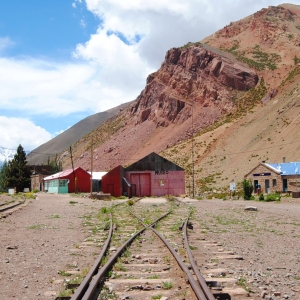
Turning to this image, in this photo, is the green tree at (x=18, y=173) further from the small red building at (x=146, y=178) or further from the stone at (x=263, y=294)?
the stone at (x=263, y=294)

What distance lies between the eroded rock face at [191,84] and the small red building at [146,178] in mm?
54947

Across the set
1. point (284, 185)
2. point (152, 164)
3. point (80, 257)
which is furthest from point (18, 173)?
point (80, 257)

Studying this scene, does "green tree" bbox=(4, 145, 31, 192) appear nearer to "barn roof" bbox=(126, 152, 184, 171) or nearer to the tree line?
the tree line

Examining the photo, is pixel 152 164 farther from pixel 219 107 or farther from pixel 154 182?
pixel 219 107

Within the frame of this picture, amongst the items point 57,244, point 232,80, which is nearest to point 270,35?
point 232,80

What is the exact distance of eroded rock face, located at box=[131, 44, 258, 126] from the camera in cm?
11588

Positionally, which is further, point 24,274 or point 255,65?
point 255,65

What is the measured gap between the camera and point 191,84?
12094 centimetres

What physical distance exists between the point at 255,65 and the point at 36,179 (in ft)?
231

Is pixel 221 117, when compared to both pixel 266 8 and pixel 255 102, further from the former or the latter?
pixel 266 8

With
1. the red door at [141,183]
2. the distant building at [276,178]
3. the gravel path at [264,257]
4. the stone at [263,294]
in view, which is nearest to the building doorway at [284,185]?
the distant building at [276,178]

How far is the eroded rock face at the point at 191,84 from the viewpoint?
116 m

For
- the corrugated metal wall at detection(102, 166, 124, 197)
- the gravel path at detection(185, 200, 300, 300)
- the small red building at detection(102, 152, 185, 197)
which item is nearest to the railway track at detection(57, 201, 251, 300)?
the gravel path at detection(185, 200, 300, 300)

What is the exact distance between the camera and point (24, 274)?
315 inches
